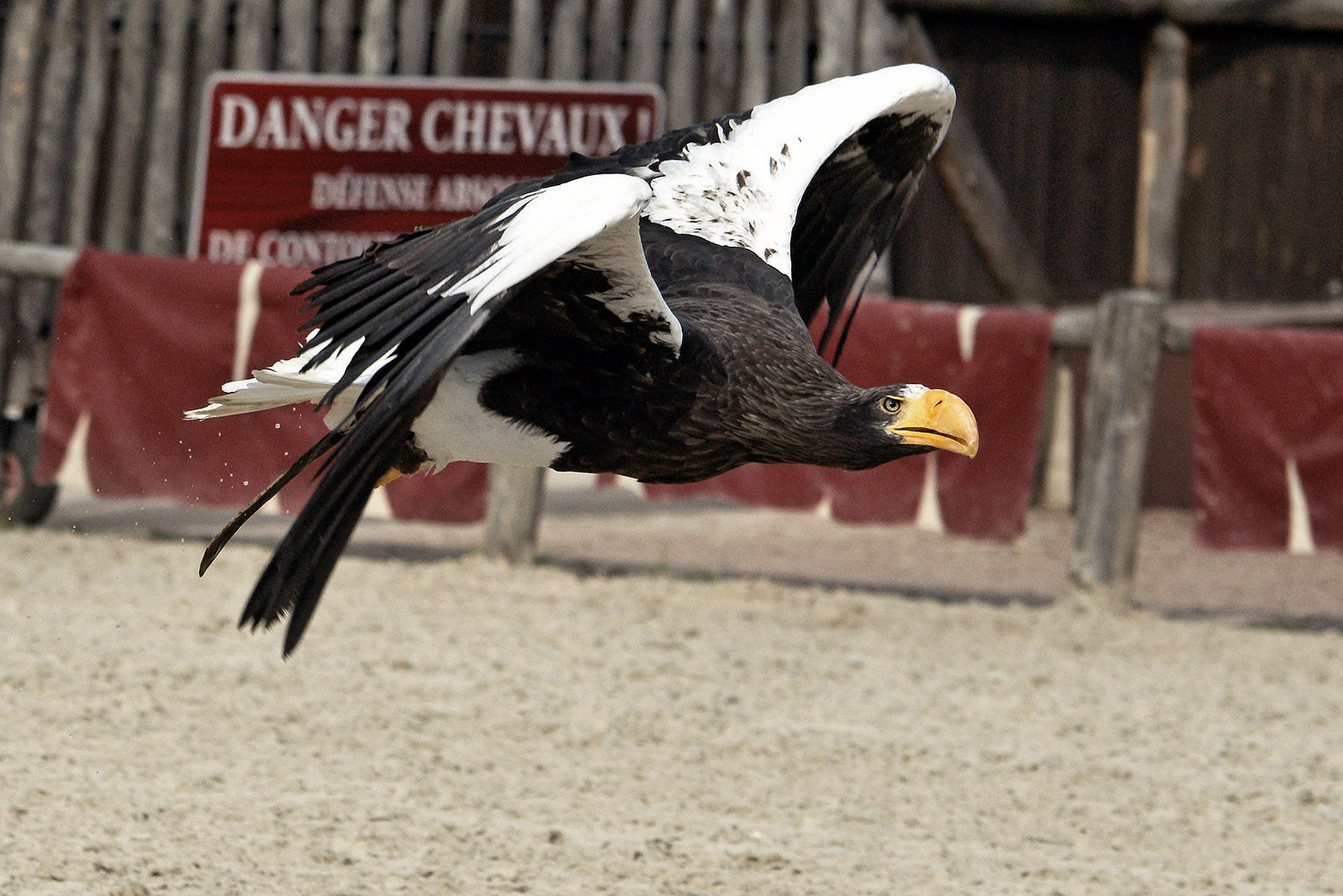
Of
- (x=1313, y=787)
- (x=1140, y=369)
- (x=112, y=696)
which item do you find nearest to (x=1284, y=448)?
(x=1140, y=369)

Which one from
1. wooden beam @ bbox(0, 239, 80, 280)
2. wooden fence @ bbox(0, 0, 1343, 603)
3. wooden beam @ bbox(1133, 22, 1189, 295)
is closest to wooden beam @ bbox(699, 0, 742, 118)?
wooden fence @ bbox(0, 0, 1343, 603)

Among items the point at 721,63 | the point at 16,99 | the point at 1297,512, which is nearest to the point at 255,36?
the point at 16,99

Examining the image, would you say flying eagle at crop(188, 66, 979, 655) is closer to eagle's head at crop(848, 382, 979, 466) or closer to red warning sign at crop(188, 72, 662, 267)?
eagle's head at crop(848, 382, 979, 466)

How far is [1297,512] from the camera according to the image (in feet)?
21.8

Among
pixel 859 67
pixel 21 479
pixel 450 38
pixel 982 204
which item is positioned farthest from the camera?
pixel 982 204

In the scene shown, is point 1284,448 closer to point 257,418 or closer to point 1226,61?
point 1226,61

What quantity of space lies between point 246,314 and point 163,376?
424mm

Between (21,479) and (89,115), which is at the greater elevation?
(89,115)

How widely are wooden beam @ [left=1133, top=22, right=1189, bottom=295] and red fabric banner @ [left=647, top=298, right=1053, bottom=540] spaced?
241 centimetres

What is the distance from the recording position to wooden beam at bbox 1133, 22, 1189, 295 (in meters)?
8.89

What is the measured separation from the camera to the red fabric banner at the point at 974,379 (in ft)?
22.2

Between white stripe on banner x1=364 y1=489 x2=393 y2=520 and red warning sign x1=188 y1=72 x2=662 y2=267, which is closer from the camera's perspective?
white stripe on banner x1=364 y1=489 x2=393 y2=520

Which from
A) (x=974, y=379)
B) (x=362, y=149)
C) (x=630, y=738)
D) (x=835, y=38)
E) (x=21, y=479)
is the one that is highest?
(x=835, y=38)

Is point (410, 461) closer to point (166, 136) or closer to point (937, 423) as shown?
point (937, 423)
